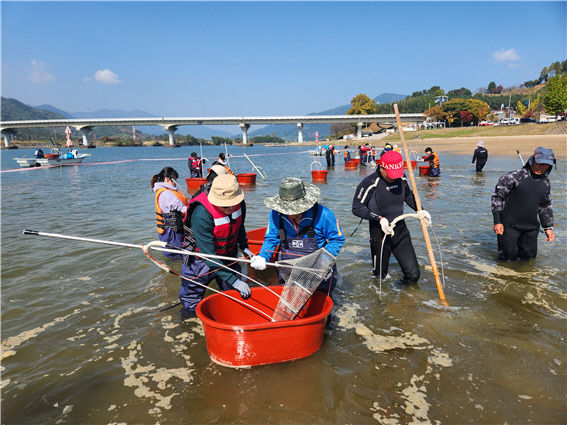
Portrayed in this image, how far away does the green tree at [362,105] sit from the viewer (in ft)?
399

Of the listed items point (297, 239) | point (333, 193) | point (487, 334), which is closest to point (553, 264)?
point (487, 334)

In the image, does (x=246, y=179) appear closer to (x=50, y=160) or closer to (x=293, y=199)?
(x=293, y=199)

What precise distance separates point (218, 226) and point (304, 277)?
1182 millimetres

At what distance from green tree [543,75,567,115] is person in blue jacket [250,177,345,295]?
7895cm

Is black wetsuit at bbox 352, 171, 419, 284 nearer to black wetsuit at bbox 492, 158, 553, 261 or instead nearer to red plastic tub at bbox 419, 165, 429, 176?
black wetsuit at bbox 492, 158, 553, 261

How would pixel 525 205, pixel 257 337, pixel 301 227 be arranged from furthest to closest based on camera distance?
1. pixel 525 205
2. pixel 301 227
3. pixel 257 337

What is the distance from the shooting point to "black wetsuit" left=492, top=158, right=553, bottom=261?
207 inches

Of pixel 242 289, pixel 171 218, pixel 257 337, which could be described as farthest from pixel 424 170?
pixel 257 337

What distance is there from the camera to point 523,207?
5.34 meters

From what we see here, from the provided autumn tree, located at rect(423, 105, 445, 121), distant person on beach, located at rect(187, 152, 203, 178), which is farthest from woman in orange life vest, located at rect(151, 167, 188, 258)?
autumn tree, located at rect(423, 105, 445, 121)

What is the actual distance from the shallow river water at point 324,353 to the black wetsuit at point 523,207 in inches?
25.6

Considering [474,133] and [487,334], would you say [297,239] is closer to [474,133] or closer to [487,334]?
[487,334]

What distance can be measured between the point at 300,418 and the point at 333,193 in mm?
14139

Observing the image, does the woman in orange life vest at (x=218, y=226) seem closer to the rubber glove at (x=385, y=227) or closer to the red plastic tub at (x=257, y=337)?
the red plastic tub at (x=257, y=337)
